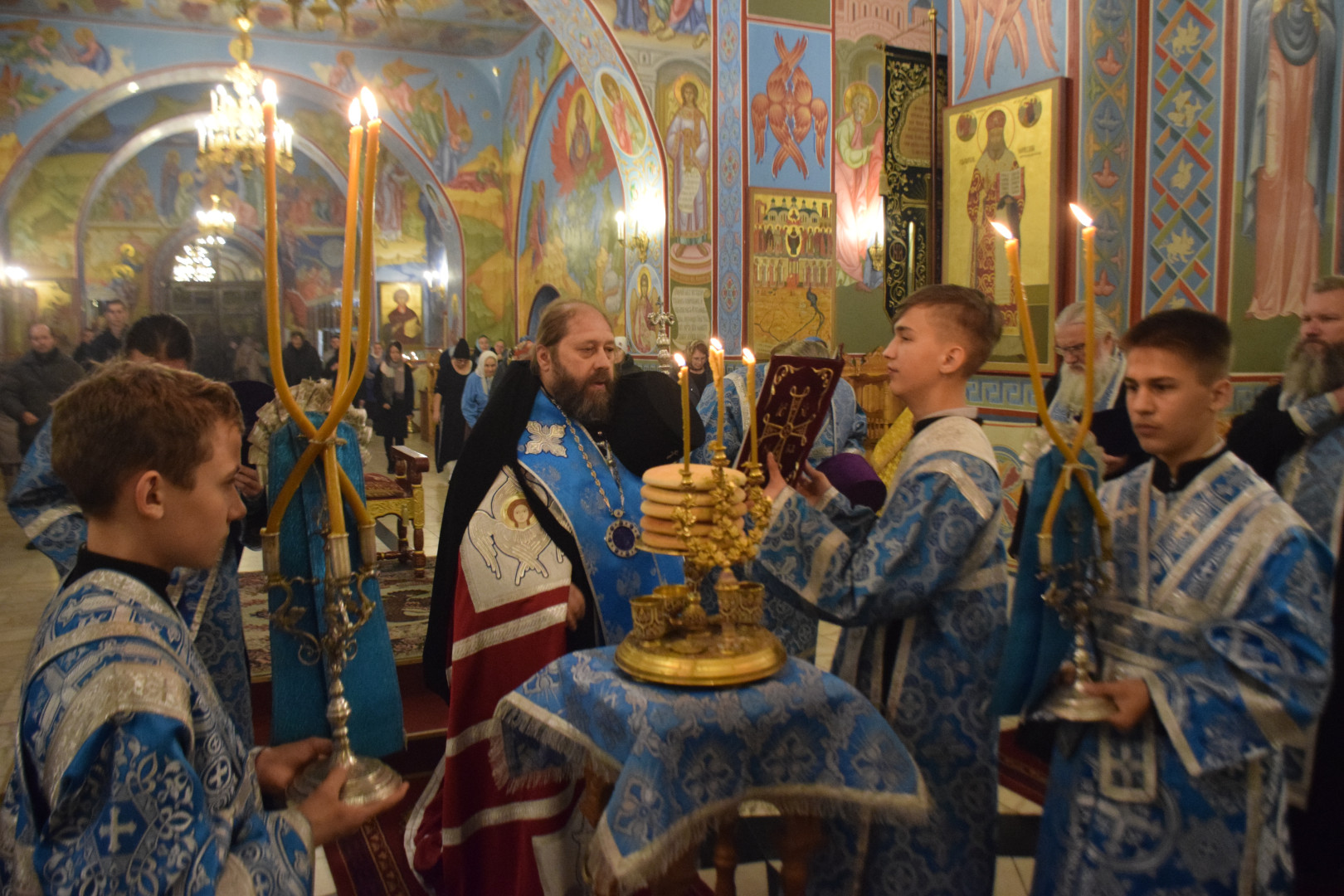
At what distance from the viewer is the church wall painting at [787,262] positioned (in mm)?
9492

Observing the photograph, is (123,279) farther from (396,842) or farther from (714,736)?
(714,736)

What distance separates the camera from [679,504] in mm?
1820

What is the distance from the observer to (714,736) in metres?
1.68

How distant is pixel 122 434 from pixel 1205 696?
183cm

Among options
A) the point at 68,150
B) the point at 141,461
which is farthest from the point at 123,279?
the point at 141,461

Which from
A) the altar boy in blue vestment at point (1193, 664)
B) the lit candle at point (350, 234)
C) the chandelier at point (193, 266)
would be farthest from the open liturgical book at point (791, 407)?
the chandelier at point (193, 266)

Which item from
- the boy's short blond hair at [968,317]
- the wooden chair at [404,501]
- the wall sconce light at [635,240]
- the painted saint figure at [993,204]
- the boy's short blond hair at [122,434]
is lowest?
the wooden chair at [404,501]

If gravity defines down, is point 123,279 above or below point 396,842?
above

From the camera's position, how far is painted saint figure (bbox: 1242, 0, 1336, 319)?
4.98m

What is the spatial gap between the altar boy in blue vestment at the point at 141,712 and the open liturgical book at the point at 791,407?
0.97 meters

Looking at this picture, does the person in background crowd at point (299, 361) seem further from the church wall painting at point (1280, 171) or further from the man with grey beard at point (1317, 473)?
the man with grey beard at point (1317, 473)

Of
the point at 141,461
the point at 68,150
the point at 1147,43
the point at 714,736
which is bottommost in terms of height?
the point at 714,736

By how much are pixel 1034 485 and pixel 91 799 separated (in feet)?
5.35

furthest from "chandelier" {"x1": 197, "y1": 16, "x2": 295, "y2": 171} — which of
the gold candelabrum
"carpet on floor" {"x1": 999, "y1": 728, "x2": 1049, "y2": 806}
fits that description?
the gold candelabrum
